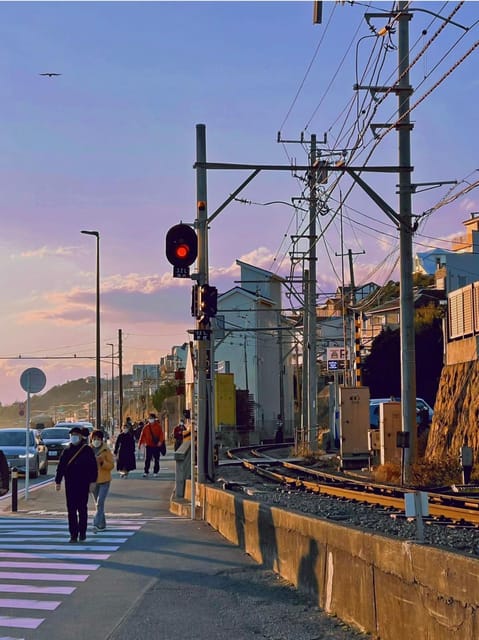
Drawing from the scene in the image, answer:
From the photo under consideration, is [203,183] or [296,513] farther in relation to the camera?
[203,183]

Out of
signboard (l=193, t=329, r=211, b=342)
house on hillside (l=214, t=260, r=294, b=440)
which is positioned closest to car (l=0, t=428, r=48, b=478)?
signboard (l=193, t=329, r=211, b=342)

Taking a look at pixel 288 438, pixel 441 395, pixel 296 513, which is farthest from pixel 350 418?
pixel 288 438

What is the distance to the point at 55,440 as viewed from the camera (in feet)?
128

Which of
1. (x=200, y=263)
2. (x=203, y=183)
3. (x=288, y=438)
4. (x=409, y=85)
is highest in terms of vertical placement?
(x=409, y=85)

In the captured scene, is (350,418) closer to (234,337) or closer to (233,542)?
(233,542)

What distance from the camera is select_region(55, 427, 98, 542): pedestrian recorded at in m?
13.8

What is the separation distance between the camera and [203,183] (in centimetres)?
1975

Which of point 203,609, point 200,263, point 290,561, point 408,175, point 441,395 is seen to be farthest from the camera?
point 441,395

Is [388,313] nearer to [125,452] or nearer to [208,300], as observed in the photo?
[125,452]

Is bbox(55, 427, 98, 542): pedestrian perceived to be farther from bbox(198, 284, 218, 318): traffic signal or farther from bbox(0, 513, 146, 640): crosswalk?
bbox(198, 284, 218, 318): traffic signal

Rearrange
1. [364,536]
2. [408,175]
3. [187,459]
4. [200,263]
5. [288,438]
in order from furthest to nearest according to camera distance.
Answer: [288,438], [408,175], [187,459], [200,263], [364,536]

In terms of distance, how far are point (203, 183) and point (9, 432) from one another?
1505cm

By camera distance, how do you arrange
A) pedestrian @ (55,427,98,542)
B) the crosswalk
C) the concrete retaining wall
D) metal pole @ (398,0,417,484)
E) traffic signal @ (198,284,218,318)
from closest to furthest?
the concrete retaining wall → the crosswalk → pedestrian @ (55,427,98,542) → traffic signal @ (198,284,218,318) → metal pole @ (398,0,417,484)

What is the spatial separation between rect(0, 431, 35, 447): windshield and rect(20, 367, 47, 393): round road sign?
23.9 feet
